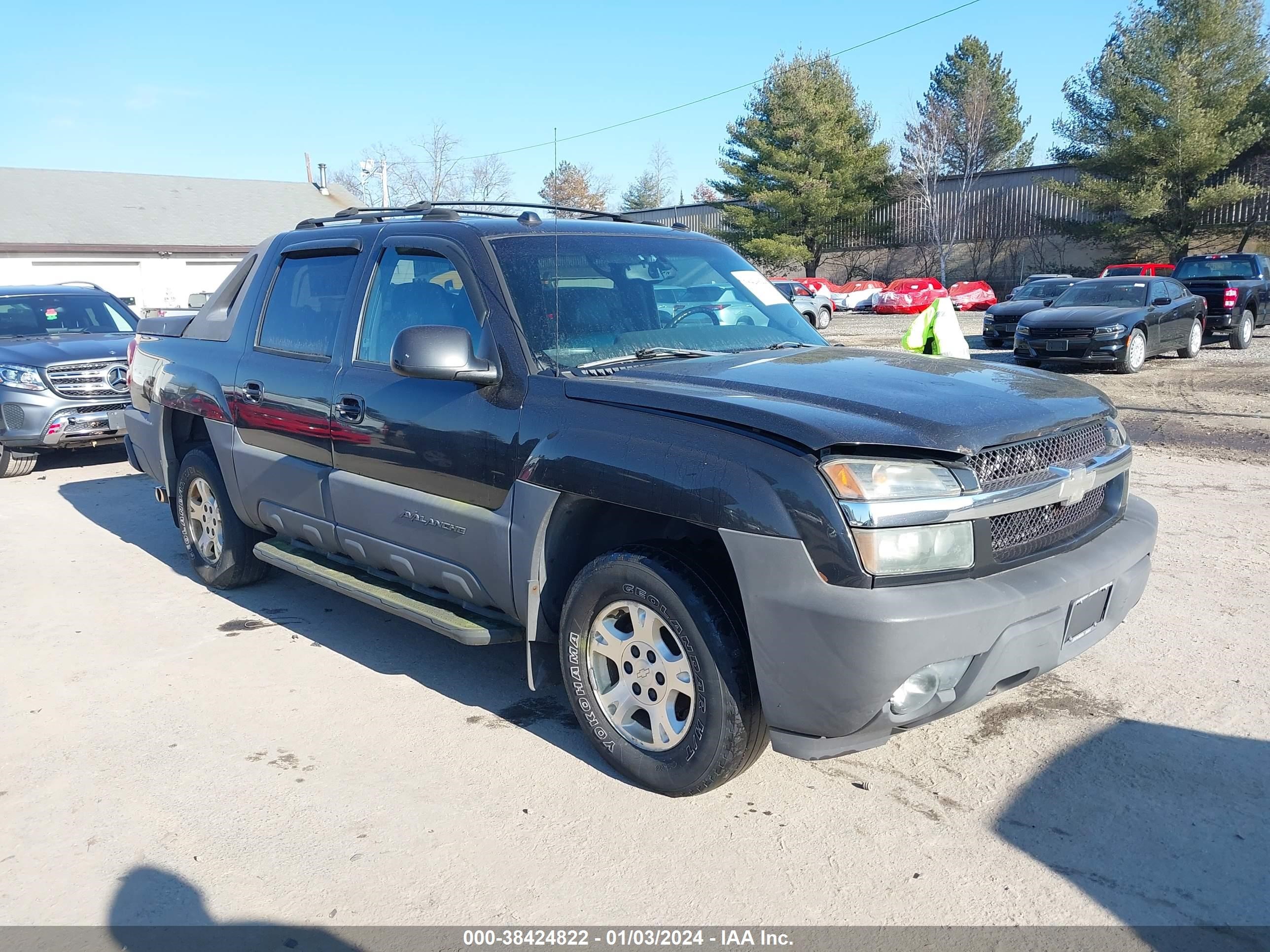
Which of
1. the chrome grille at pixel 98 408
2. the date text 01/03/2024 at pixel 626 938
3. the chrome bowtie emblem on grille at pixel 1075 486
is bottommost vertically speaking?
the date text 01/03/2024 at pixel 626 938

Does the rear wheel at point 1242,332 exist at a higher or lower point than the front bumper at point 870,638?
lower

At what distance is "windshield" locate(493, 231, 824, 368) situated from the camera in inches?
163

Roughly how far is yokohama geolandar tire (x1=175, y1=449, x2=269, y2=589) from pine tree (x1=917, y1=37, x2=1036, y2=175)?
4458cm

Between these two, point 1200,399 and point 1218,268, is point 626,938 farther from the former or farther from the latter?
point 1218,268

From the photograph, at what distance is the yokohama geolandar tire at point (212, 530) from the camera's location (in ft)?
19.3

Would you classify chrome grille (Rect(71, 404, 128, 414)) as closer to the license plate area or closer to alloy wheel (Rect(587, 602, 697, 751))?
alloy wheel (Rect(587, 602, 697, 751))

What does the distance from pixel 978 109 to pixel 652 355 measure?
48649mm

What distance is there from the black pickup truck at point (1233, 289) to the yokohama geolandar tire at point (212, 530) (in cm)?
1898

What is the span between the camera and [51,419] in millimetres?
9805

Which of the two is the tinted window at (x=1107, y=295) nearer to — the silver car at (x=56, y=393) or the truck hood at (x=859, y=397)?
the silver car at (x=56, y=393)

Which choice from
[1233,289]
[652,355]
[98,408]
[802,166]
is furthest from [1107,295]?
[802,166]

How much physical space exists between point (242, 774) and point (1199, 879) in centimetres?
321

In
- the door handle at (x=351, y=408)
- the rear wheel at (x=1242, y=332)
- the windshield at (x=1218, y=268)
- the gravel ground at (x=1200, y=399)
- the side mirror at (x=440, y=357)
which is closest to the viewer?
the side mirror at (x=440, y=357)

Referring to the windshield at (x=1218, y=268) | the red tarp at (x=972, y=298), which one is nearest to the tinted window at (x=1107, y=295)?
the windshield at (x=1218, y=268)
